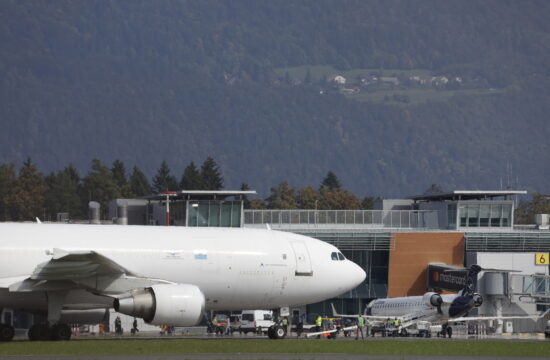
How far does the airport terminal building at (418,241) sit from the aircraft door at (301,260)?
40787 mm

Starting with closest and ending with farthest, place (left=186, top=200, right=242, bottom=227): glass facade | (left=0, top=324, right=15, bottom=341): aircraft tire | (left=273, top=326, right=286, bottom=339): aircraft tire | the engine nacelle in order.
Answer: (left=0, top=324, right=15, bottom=341): aircraft tire < (left=273, top=326, right=286, bottom=339): aircraft tire < the engine nacelle < (left=186, top=200, right=242, bottom=227): glass facade

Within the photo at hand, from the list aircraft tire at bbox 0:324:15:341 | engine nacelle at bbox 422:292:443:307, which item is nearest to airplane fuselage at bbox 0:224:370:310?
Answer: aircraft tire at bbox 0:324:15:341

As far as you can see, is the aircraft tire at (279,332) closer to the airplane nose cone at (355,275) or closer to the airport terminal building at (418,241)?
the airplane nose cone at (355,275)

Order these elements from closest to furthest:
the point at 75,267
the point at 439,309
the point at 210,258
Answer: the point at 75,267, the point at 210,258, the point at 439,309

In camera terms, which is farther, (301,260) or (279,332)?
(301,260)

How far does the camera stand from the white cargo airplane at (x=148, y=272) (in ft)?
127

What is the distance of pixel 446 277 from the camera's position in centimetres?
8831

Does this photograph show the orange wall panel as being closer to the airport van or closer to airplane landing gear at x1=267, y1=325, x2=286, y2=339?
the airport van

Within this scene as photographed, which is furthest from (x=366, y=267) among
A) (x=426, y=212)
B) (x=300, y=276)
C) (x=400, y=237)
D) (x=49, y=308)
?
(x=49, y=308)

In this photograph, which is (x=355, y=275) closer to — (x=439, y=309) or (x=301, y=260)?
(x=301, y=260)

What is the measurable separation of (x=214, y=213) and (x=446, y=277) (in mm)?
19436

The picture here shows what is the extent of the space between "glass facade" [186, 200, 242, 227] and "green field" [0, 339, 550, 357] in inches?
1885

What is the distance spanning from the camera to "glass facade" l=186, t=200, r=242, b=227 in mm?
89125

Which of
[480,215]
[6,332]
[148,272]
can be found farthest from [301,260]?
[480,215]
